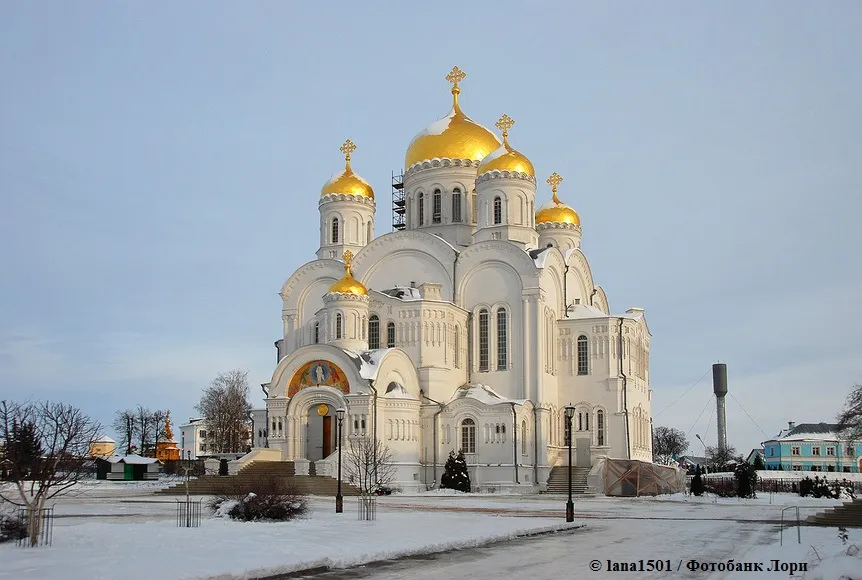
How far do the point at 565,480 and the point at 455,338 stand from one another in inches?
314

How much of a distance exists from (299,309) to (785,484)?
26657mm

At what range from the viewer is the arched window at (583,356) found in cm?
4809

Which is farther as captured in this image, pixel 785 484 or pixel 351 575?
pixel 785 484

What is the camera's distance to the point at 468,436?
44.7m

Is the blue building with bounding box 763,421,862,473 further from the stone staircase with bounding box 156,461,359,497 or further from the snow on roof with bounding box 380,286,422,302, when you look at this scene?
the stone staircase with bounding box 156,461,359,497

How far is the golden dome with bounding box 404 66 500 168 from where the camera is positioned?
51.1 meters

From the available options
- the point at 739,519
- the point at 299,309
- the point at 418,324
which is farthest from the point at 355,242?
the point at 739,519

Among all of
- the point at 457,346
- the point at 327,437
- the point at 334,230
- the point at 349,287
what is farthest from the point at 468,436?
the point at 334,230

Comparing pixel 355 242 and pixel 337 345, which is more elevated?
pixel 355 242

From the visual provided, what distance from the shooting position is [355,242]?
52375 millimetres

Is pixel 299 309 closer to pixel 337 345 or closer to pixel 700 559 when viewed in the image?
pixel 337 345

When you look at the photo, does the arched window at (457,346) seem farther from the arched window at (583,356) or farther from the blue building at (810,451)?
the blue building at (810,451)

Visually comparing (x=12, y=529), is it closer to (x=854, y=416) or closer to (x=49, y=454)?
(x=49, y=454)

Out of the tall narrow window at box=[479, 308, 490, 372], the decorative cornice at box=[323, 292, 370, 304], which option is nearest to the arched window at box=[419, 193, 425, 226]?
the tall narrow window at box=[479, 308, 490, 372]
